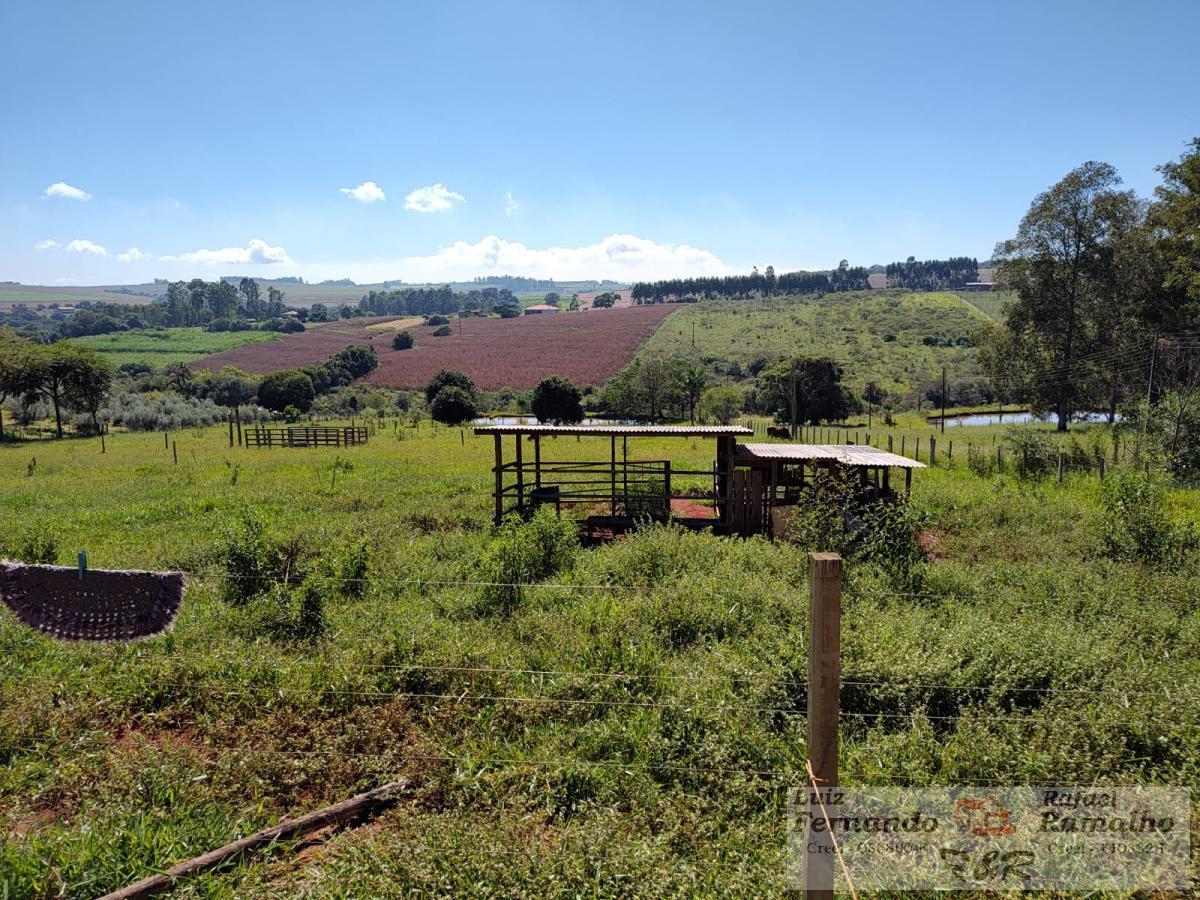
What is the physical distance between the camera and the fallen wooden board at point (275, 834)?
157 inches

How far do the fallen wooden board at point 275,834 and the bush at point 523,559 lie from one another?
138 inches

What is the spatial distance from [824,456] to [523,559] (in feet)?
22.7

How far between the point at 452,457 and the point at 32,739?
23128 mm

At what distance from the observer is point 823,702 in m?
3.23

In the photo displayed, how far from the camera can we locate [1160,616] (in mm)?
7469

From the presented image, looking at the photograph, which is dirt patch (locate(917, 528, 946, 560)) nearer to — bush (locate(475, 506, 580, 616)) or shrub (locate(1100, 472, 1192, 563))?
shrub (locate(1100, 472, 1192, 563))

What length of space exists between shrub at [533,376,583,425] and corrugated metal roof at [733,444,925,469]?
33773 millimetres

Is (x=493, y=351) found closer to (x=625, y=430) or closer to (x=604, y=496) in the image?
(x=604, y=496)

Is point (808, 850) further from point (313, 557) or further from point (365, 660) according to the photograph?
point (313, 557)

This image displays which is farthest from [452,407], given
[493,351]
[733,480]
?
[733,480]

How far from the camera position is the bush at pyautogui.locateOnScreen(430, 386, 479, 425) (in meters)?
49.5

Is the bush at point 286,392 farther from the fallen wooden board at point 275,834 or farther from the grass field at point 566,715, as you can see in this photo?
the fallen wooden board at point 275,834

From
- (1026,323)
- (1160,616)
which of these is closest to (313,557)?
(1160,616)

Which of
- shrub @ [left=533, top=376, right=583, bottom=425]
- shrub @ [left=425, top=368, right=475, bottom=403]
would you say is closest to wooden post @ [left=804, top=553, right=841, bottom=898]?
shrub @ [left=533, top=376, right=583, bottom=425]
